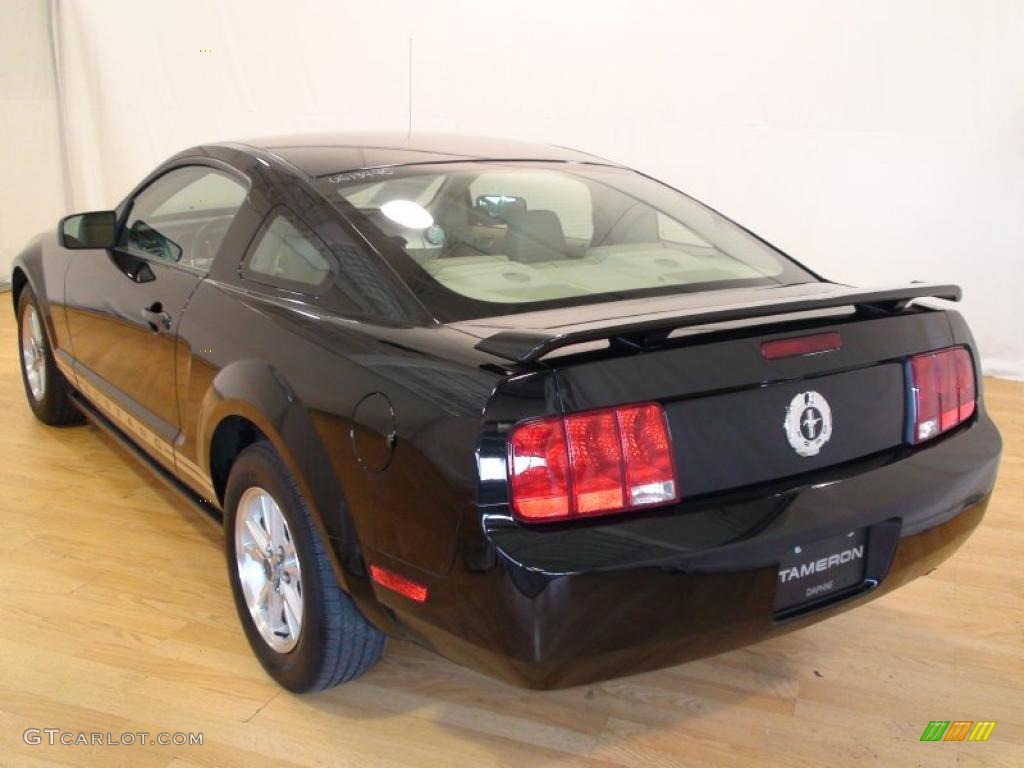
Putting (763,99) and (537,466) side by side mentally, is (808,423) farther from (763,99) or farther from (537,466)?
(763,99)

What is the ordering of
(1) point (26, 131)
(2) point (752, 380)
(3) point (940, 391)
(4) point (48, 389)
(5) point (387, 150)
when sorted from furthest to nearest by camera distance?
(1) point (26, 131) → (4) point (48, 389) → (5) point (387, 150) → (3) point (940, 391) → (2) point (752, 380)

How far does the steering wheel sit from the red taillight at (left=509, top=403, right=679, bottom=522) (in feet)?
4.09

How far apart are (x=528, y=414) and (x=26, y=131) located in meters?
7.18

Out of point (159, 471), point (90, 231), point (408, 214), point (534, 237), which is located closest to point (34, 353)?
point (90, 231)

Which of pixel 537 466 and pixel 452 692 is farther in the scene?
pixel 452 692

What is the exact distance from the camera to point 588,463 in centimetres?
148

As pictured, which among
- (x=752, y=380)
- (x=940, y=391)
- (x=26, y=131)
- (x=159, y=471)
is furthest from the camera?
(x=26, y=131)

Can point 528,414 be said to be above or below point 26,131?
above

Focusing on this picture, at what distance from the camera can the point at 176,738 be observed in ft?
6.36

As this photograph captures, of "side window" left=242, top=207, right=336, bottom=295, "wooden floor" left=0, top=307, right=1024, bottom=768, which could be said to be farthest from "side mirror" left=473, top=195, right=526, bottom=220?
"wooden floor" left=0, top=307, right=1024, bottom=768

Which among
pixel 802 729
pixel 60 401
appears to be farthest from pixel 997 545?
pixel 60 401

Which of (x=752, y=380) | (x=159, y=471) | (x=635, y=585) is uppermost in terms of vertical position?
(x=752, y=380)

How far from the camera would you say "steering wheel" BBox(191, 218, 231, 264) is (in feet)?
7.88

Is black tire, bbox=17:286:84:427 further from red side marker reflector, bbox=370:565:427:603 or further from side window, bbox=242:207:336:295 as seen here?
red side marker reflector, bbox=370:565:427:603
